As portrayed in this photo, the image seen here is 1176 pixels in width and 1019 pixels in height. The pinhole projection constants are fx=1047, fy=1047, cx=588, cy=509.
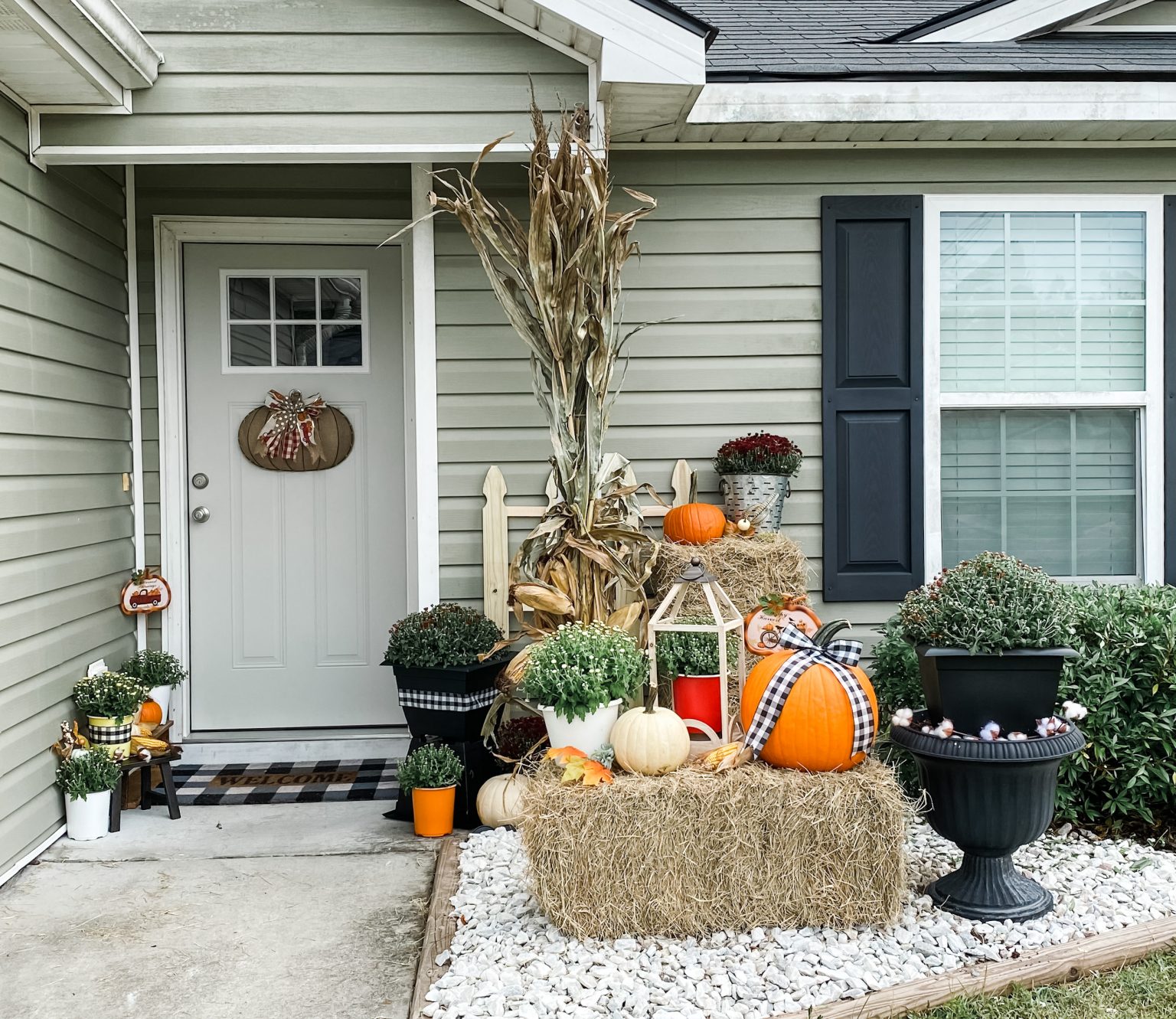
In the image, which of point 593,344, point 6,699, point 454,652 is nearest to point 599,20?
point 593,344

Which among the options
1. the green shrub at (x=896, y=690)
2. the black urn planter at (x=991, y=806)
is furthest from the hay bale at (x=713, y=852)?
the green shrub at (x=896, y=690)

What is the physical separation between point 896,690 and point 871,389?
3.72ft

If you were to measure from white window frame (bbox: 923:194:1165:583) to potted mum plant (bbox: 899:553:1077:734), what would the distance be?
1.26 m

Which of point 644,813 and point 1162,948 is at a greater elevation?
point 644,813

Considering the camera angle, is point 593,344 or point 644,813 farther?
point 593,344

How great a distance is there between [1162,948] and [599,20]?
3.01 metres

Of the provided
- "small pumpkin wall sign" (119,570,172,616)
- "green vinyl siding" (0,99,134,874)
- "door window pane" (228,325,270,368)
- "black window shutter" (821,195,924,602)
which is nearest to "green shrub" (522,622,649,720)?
"black window shutter" (821,195,924,602)

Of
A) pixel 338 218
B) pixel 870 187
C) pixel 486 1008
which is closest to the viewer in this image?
pixel 486 1008

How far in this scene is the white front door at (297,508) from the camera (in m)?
4.39

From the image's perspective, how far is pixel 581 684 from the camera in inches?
114

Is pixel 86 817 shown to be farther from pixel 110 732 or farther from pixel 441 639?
pixel 441 639

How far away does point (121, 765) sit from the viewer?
3.59 m

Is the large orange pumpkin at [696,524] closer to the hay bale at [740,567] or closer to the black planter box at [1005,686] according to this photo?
the hay bale at [740,567]

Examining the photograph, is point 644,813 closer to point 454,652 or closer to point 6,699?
point 454,652
